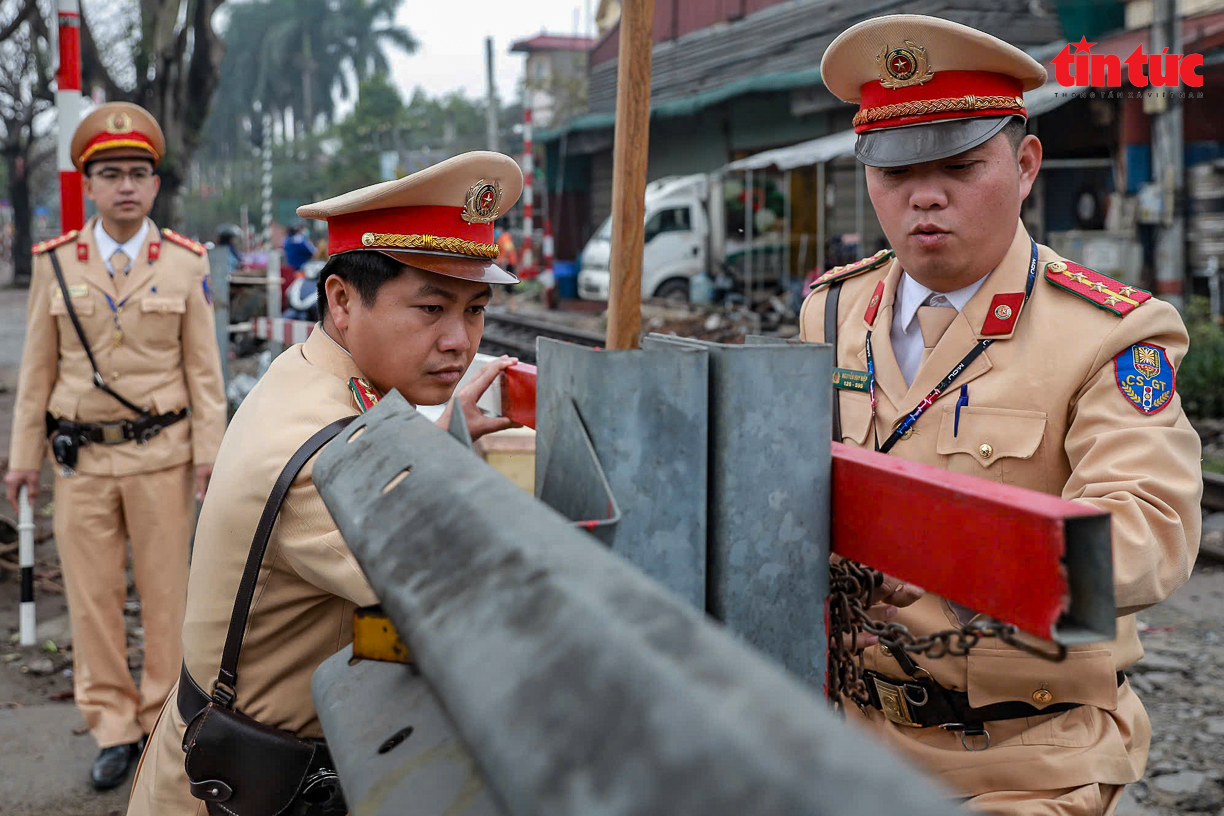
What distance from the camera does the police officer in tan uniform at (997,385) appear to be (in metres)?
1.79

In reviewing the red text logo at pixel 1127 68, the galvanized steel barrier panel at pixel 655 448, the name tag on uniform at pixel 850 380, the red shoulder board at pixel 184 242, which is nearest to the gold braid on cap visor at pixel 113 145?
the red shoulder board at pixel 184 242

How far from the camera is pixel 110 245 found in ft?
15.6

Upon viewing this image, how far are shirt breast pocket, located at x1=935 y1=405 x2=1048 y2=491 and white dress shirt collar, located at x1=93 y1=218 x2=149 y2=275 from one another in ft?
12.6

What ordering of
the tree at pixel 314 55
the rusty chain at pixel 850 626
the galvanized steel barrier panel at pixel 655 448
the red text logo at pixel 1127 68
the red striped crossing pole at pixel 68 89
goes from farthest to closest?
the tree at pixel 314 55 → the red text logo at pixel 1127 68 → the red striped crossing pole at pixel 68 89 → the rusty chain at pixel 850 626 → the galvanized steel barrier panel at pixel 655 448

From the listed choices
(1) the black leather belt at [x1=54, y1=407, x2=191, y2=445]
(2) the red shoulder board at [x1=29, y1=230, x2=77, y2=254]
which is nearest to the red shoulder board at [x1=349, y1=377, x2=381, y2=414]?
(1) the black leather belt at [x1=54, y1=407, x2=191, y2=445]

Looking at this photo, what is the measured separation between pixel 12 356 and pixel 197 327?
1577 cm

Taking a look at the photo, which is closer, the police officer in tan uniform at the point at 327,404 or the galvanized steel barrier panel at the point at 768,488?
the galvanized steel barrier panel at the point at 768,488

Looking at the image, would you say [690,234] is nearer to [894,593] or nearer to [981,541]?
[894,593]

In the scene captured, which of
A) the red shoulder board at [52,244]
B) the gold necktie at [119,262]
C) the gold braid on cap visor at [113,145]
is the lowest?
the gold necktie at [119,262]

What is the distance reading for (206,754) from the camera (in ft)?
5.62

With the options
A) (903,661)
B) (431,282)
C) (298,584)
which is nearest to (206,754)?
(298,584)

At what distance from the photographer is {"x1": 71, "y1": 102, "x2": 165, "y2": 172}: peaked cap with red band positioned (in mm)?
4594

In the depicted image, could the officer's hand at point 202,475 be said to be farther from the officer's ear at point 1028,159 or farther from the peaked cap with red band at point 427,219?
the officer's ear at point 1028,159

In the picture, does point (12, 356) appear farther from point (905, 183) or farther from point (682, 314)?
point (905, 183)
